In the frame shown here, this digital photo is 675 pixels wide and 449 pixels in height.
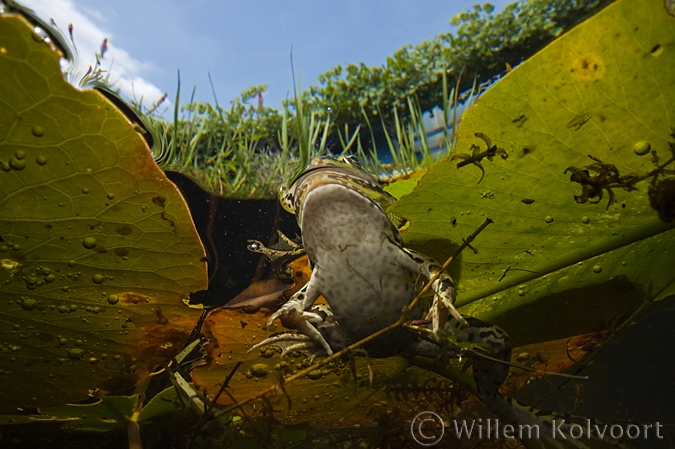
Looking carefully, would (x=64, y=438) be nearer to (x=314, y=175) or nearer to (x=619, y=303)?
(x=314, y=175)

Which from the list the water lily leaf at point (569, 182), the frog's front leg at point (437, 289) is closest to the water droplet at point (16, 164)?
the water lily leaf at point (569, 182)

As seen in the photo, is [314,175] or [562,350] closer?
[314,175]

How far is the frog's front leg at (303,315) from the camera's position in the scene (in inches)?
89.5

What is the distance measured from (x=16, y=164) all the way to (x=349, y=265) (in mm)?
1676

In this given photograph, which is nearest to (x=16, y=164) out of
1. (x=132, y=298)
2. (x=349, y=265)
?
(x=132, y=298)

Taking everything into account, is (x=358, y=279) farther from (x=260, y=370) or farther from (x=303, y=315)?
(x=260, y=370)

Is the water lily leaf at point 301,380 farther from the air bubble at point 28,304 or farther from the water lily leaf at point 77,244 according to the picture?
the air bubble at point 28,304

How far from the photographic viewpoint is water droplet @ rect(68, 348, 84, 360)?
2152 mm

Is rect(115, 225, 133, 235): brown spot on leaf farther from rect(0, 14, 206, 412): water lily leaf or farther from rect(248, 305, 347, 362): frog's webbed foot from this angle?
rect(248, 305, 347, 362): frog's webbed foot

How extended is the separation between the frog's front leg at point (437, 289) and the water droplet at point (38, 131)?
1.89m

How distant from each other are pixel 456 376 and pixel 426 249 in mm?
1056

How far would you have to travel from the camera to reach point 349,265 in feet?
7.13

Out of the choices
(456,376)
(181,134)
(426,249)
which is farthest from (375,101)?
(456,376)

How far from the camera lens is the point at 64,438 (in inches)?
130
